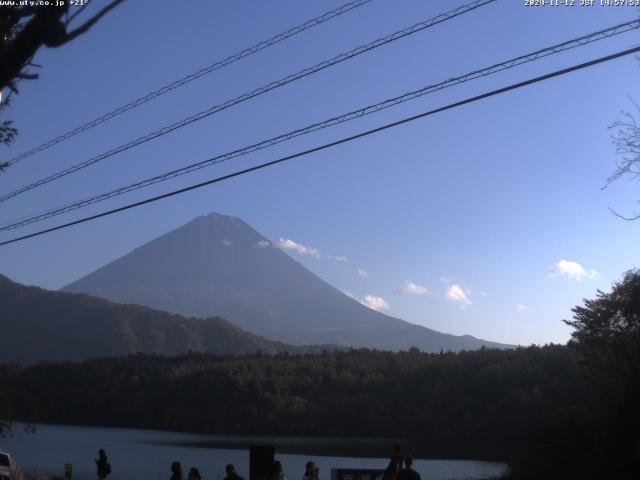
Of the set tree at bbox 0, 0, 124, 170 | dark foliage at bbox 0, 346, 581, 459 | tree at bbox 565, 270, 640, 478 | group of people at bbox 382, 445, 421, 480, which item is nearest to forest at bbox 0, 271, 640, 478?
dark foliage at bbox 0, 346, 581, 459

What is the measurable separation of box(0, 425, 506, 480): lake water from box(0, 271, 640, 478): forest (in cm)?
347

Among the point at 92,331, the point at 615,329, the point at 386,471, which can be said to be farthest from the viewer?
the point at 92,331

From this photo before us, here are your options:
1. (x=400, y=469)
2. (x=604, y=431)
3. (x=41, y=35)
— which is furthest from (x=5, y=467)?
(x=41, y=35)

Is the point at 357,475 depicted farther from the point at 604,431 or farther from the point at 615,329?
the point at 615,329

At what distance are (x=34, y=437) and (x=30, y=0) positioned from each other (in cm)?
7568

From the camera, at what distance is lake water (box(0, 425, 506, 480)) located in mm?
42594

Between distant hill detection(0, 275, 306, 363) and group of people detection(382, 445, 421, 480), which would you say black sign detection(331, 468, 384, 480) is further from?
distant hill detection(0, 275, 306, 363)

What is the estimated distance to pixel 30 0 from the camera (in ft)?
21.7

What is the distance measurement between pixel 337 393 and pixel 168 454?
32.9m

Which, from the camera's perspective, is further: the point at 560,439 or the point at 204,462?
the point at 204,462

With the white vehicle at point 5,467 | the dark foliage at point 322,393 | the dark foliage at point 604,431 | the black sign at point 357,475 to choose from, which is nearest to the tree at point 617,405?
the dark foliage at point 604,431

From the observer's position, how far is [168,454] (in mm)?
56906

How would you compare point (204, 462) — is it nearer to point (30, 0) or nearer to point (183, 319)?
point (30, 0)

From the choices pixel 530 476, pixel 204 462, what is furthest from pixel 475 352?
pixel 530 476
